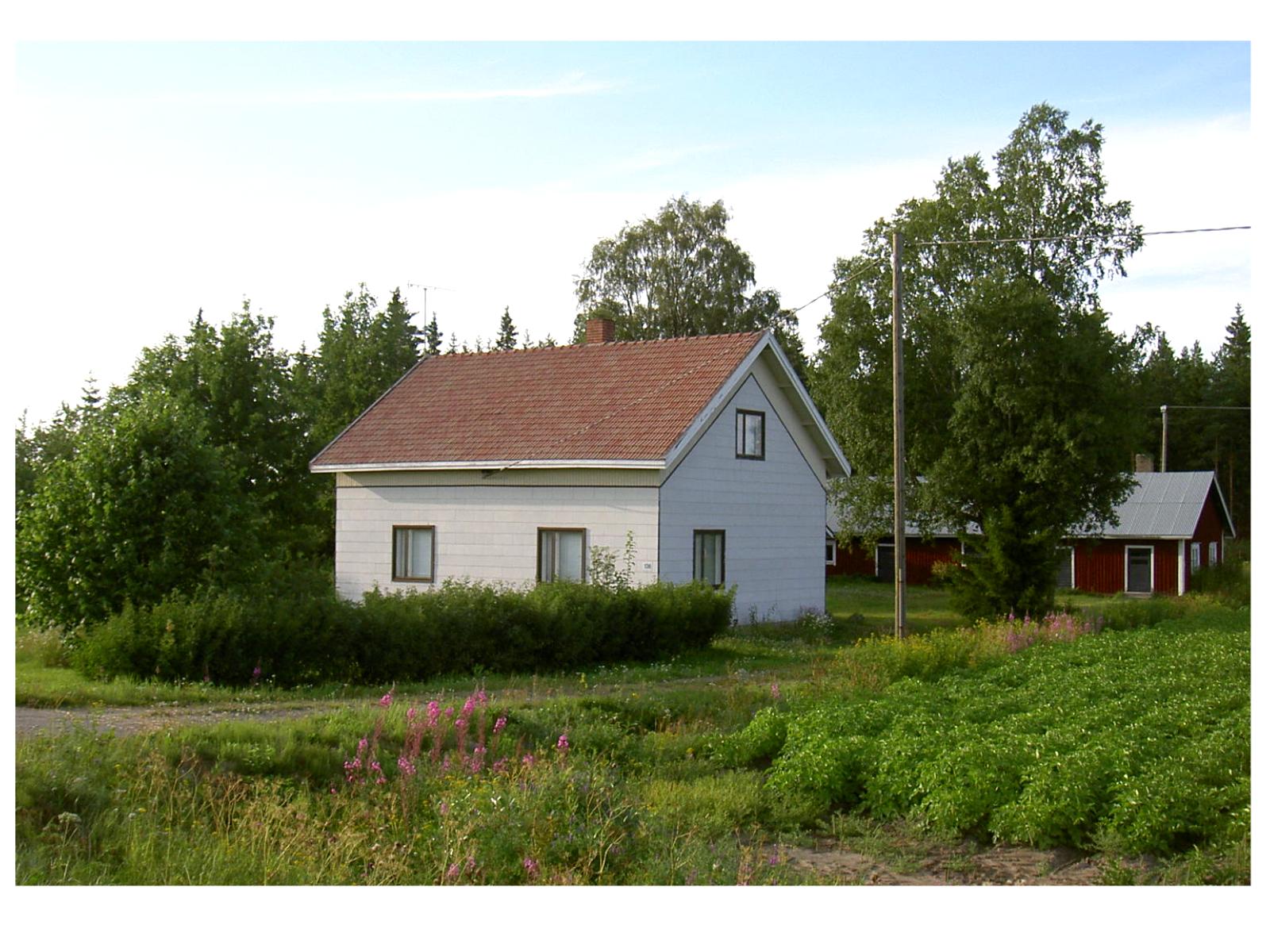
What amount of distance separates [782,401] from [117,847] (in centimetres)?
2041

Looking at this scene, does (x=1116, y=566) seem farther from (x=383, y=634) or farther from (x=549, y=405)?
(x=383, y=634)

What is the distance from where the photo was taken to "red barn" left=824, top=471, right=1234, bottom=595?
1660 inches

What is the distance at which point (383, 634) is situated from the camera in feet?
54.9

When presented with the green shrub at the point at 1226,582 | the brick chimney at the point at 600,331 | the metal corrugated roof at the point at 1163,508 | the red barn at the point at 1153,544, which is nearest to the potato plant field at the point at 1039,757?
the brick chimney at the point at 600,331

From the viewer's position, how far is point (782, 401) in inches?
1054

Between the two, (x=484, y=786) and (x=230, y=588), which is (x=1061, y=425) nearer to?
(x=230, y=588)

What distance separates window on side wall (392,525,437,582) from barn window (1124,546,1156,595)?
27987mm

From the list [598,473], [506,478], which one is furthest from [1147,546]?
[506,478]

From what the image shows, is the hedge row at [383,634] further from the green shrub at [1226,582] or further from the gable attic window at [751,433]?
the green shrub at [1226,582]

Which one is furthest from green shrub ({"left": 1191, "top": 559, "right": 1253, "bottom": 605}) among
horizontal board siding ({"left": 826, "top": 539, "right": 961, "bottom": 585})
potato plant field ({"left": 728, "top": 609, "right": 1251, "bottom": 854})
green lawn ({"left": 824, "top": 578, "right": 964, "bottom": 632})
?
potato plant field ({"left": 728, "top": 609, "right": 1251, "bottom": 854})

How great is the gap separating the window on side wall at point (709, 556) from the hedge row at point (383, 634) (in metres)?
3.11

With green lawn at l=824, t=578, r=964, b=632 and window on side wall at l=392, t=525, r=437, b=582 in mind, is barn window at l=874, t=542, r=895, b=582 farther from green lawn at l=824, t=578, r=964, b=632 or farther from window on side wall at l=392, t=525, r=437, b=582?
window on side wall at l=392, t=525, r=437, b=582

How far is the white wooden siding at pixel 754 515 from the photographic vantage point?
76.8 ft

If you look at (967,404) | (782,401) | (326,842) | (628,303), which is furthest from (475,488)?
(628,303)
